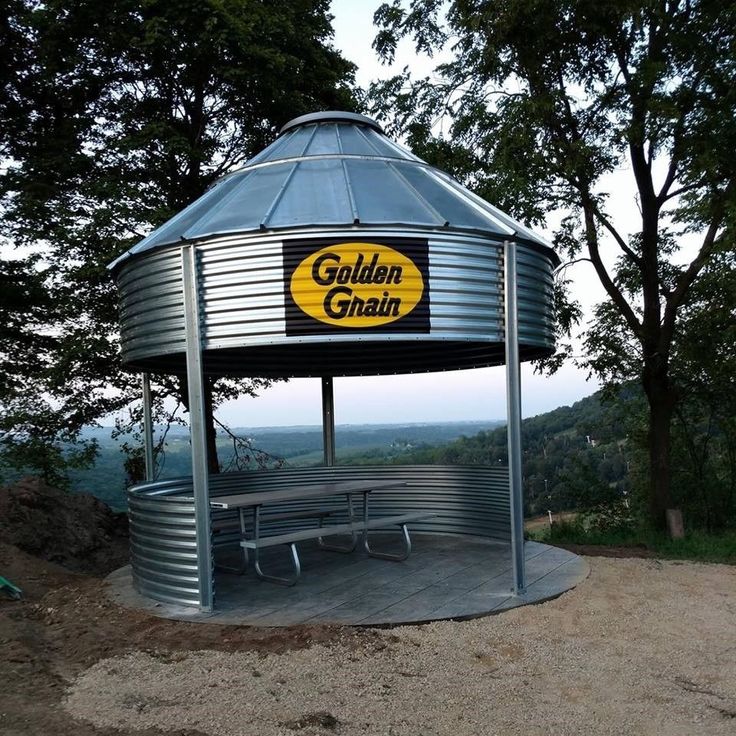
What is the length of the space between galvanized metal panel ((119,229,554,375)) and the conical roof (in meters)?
0.14

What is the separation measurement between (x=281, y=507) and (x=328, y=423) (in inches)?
69.7

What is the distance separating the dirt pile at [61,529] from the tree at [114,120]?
7.41 ft

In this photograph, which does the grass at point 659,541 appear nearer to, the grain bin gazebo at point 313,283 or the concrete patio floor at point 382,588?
the concrete patio floor at point 382,588

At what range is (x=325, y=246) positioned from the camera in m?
6.29

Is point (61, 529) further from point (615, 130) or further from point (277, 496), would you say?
point (615, 130)

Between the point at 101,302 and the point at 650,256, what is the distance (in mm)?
10073

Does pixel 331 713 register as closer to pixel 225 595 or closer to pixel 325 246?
pixel 225 595

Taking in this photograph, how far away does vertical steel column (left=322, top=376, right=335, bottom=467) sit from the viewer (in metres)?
11.1

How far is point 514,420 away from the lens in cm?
670

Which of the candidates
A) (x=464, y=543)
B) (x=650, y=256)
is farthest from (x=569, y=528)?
(x=650, y=256)

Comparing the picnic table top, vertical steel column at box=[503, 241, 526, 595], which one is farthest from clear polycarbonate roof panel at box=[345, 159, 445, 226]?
the picnic table top

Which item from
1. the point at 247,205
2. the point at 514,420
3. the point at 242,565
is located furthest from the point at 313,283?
the point at 242,565

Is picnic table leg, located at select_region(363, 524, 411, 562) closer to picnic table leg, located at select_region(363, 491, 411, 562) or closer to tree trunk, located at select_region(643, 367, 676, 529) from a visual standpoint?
picnic table leg, located at select_region(363, 491, 411, 562)

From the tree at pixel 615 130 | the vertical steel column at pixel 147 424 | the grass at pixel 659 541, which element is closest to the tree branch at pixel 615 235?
the tree at pixel 615 130
